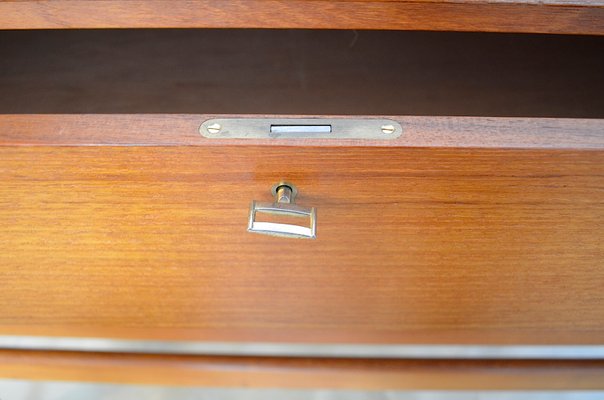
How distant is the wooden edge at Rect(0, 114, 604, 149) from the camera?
284 millimetres

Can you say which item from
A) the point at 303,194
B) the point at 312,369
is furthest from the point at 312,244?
the point at 312,369

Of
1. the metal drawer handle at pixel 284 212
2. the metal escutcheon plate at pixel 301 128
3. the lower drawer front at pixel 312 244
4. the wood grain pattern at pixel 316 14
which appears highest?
the wood grain pattern at pixel 316 14

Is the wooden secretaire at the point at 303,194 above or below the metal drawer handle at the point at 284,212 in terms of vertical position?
above

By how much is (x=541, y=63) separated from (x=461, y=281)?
0.68ft

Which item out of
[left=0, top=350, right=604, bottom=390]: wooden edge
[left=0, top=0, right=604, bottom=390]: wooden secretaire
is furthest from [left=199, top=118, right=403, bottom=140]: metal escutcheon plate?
[left=0, top=350, right=604, bottom=390]: wooden edge

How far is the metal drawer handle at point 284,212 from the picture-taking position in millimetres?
310

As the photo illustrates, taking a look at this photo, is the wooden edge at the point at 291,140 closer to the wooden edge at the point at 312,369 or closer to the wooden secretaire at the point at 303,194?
the wooden secretaire at the point at 303,194

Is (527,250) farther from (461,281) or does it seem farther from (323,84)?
(323,84)

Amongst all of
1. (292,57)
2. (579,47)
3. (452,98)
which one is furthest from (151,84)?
(579,47)

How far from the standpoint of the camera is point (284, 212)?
0.31 m

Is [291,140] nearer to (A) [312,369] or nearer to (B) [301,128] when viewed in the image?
(B) [301,128]

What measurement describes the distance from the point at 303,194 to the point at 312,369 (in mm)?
285

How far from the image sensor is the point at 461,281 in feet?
1.30

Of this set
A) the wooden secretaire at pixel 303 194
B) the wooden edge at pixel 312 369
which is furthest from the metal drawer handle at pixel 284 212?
the wooden edge at pixel 312 369
